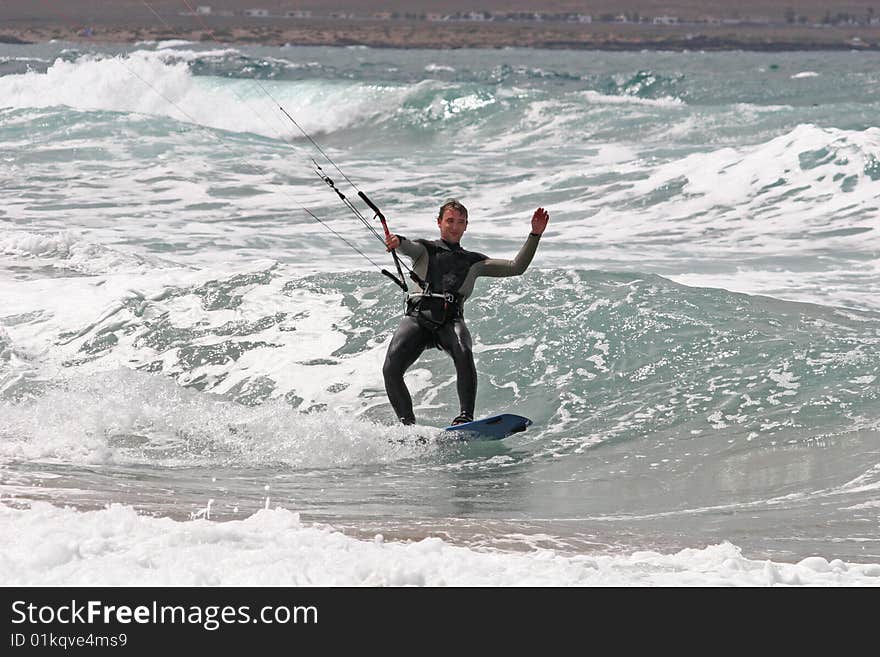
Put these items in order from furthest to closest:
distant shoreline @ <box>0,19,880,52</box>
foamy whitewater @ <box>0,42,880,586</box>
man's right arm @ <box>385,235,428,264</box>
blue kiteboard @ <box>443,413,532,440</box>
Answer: distant shoreline @ <box>0,19,880,52</box> < blue kiteboard @ <box>443,413,532,440</box> < man's right arm @ <box>385,235,428,264</box> < foamy whitewater @ <box>0,42,880,586</box>

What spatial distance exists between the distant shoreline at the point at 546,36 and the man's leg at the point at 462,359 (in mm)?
98825

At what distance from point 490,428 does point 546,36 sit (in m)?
116

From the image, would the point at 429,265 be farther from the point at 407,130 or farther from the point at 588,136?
the point at 407,130

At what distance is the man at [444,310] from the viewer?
30.9 feet

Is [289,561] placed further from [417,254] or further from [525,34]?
[525,34]

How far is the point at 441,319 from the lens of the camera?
31.1ft

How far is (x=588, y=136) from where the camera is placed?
124ft

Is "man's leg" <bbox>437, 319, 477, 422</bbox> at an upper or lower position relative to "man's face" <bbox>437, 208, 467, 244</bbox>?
lower

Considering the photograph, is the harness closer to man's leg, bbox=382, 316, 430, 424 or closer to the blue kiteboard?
man's leg, bbox=382, 316, 430, 424

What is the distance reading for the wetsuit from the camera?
9.44 meters

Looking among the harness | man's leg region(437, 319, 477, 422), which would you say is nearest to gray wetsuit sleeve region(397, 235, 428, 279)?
the harness

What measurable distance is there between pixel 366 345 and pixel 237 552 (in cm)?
655
